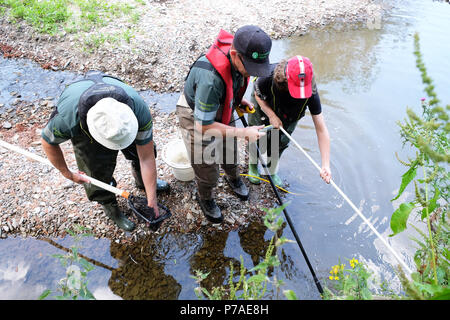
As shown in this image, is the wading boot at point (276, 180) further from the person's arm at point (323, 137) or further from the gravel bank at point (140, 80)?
the person's arm at point (323, 137)

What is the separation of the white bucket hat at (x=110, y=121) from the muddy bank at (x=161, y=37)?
145 inches

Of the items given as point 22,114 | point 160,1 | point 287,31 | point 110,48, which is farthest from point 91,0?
point 287,31

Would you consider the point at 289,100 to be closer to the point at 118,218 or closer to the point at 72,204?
the point at 118,218

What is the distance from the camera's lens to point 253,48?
2.34m

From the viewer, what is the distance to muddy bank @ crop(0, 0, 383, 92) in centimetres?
607

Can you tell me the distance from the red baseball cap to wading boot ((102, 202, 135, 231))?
2.33 metres

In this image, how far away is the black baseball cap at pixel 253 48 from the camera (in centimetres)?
233

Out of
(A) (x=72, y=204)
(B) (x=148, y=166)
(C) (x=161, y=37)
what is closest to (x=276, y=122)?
(B) (x=148, y=166)

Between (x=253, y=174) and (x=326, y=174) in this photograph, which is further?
(x=253, y=174)

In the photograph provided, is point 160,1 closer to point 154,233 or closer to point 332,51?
point 332,51

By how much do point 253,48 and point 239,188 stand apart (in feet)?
6.76

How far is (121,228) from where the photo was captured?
11.5 ft
